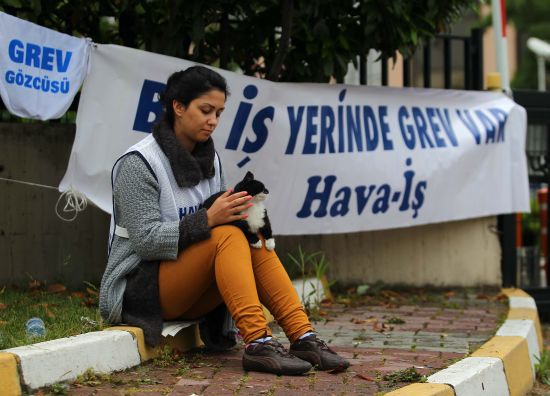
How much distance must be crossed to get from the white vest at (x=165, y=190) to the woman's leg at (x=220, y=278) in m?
0.27

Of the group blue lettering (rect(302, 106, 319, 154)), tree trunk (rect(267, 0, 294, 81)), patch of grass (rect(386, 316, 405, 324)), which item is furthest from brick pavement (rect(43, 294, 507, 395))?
tree trunk (rect(267, 0, 294, 81))

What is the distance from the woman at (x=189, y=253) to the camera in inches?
178

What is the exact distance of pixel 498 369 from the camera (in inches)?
198

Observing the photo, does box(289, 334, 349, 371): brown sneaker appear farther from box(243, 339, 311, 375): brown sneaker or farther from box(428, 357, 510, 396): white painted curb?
box(428, 357, 510, 396): white painted curb

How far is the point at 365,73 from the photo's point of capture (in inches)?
316

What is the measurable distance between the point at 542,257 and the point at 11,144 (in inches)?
186

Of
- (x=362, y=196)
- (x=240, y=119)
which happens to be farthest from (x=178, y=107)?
(x=362, y=196)

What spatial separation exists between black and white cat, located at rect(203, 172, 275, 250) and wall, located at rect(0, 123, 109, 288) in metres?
2.53

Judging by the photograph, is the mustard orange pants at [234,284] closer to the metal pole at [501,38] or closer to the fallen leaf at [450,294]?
the fallen leaf at [450,294]

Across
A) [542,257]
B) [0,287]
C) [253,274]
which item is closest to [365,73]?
[542,257]

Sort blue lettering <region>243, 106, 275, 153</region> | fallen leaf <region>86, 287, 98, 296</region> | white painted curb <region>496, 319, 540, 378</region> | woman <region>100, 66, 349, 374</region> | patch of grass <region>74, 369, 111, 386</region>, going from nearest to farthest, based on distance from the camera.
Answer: patch of grass <region>74, 369, 111, 386</region> < woman <region>100, 66, 349, 374</region> < white painted curb <region>496, 319, 540, 378</region> < fallen leaf <region>86, 287, 98, 296</region> < blue lettering <region>243, 106, 275, 153</region>

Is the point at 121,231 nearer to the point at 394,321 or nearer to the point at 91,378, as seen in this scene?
the point at 91,378

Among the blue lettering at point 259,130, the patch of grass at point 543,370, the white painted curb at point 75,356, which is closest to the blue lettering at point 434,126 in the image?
the blue lettering at point 259,130

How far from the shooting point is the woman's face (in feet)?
15.9
